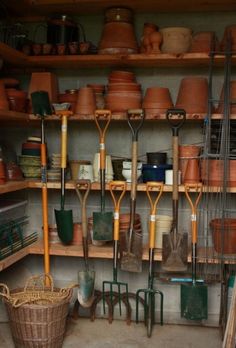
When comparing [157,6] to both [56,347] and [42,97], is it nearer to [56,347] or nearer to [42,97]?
[42,97]

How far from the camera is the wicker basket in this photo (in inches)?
114

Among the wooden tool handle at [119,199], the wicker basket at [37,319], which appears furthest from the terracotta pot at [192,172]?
the wicker basket at [37,319]

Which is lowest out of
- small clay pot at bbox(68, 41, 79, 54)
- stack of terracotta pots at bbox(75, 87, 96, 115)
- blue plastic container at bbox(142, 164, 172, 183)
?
blue plastic container at bbox(142, 164, 172, 183)

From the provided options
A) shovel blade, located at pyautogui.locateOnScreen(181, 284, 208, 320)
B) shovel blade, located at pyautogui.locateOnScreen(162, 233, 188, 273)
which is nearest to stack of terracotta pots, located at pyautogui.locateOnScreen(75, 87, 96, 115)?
shovel blade, located at pyautogui.locateOnScreen(162, 233, 188, 273)

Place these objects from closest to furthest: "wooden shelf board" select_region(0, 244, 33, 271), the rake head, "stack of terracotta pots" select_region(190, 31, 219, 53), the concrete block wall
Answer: "wooden shelf board" select_region(0, 244, 33, 271)
"stack of terracotta pots" select_region(190, 31, 219, 53)
the rake head
the concrete block wall

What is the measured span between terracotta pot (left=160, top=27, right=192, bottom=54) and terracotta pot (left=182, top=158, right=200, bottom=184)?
76cm

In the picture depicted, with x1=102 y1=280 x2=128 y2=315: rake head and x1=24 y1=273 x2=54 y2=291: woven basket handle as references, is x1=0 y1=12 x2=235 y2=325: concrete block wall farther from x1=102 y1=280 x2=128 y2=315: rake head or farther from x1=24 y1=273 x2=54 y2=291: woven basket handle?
x1=24 y1=273 x2=54 y2=291: woven basket handle

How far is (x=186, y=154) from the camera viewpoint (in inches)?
125

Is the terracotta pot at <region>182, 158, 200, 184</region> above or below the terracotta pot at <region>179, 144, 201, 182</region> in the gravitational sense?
below

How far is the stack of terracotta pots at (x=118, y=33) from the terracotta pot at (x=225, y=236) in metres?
1.32

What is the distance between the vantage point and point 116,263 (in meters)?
3.19

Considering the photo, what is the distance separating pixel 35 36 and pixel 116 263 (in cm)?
183

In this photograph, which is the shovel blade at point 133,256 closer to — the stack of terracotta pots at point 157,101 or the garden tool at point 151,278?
the garden tool at point 151,278

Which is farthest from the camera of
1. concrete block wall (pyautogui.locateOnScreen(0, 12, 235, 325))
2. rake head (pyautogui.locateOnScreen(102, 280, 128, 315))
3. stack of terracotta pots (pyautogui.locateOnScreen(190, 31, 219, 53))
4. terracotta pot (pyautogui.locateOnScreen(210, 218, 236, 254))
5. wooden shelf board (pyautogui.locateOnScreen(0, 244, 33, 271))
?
concrete block wall (pyautogui.locateOnScreen(0, 12, 235, 325))
